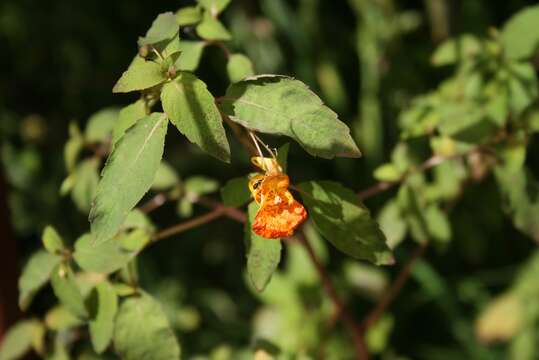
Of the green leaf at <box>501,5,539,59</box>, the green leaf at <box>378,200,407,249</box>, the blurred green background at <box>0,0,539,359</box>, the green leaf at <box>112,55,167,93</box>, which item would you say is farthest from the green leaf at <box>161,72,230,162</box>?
the blurred green background at <box>0,0,539,359</box>

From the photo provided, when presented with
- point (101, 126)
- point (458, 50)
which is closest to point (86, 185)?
point (101, 126)

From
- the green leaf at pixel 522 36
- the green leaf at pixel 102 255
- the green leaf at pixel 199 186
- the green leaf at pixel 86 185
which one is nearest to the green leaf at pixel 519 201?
the green leaf at pixel 522 36

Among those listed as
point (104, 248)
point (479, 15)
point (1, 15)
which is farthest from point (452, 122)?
point (1, 15)

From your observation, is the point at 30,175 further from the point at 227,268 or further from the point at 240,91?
the point at 240,91

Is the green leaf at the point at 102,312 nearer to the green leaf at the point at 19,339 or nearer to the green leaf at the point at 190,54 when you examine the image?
the green leaf at the point at 19,339

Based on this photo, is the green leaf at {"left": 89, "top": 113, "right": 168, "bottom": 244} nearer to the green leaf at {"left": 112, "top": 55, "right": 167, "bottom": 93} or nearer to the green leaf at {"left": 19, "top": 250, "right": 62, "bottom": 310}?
the green leaf at {"left": 112, "top": 55, "right": 167, "bottom": 93}

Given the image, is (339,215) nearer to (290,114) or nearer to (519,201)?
(290,114)
